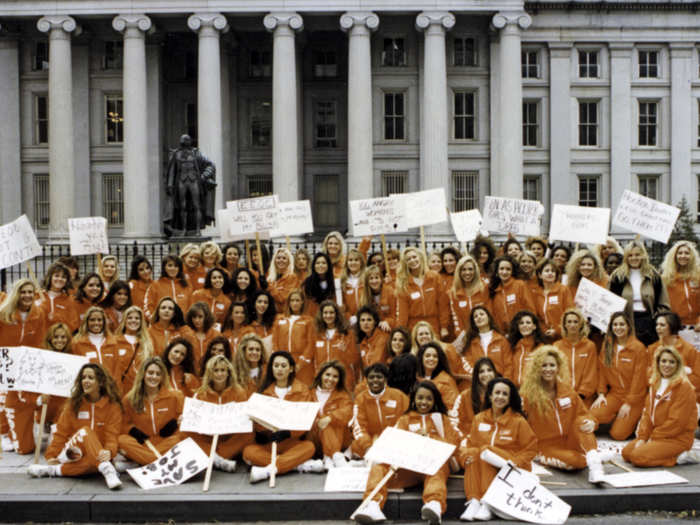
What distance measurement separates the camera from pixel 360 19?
116ft

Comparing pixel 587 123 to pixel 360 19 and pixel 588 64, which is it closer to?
pixel 588 64

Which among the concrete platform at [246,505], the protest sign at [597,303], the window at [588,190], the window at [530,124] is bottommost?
the concrete platform at [246,505]

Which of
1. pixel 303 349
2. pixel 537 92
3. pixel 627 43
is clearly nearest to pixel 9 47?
pixel 537 92

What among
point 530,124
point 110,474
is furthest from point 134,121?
point 110,474

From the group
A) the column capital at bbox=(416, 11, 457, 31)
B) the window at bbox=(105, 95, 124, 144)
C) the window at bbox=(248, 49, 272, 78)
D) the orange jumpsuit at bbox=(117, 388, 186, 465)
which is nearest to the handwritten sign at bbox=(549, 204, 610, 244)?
the orange jumpsuit at bbox=(117, 388, 186, 465)

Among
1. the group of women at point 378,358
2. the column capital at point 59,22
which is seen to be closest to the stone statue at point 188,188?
the group of women at point 378,358

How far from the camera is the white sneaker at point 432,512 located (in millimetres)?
7824

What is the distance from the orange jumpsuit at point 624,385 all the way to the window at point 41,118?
34908 millimetres

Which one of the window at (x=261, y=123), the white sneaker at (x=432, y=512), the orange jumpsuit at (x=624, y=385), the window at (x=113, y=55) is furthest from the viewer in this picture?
the window at (x=261, y=123)

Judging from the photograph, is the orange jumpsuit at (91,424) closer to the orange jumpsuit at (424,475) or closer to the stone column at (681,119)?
→ the orange jumpsuit at (424,475)

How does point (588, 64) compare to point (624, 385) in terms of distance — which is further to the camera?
point (588, 64)

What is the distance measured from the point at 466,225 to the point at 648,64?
95.7 feet

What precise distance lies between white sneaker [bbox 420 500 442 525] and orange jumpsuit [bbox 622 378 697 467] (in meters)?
2.93

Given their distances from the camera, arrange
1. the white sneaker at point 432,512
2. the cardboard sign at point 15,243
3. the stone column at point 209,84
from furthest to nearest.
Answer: the stone column at point 209,84 → the cardboard sign at point 15,243 → the white sneaker at point 432,512
